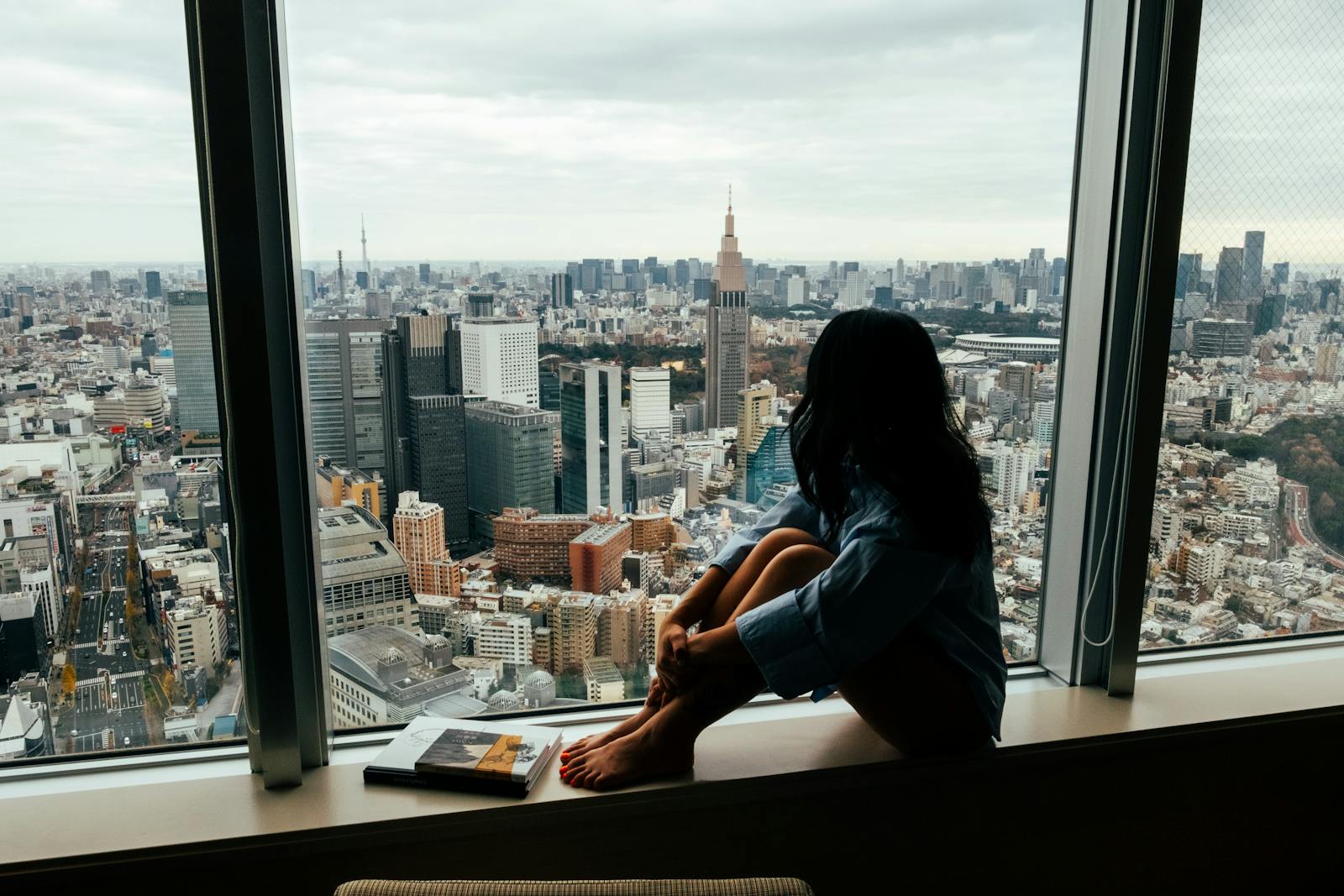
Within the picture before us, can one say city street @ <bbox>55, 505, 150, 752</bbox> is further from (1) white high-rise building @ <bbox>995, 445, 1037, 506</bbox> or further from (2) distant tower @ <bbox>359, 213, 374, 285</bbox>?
(1) white high-rise building @ <bbox>995, 445, 1037, 506</bbox>

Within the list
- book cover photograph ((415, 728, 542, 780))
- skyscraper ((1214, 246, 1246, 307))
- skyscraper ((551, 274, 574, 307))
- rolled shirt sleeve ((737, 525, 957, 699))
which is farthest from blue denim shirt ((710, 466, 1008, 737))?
skyscraper ((1214, 246, 1246, 307))

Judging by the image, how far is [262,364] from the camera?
1.42 metres

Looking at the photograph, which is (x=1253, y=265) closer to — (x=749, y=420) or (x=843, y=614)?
(x=749, y=420)

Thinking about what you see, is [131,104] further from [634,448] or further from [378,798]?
[378,798]

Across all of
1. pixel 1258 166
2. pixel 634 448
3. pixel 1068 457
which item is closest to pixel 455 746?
pixel 634 448

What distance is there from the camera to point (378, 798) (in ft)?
4.94

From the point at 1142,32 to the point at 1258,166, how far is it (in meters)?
0.46

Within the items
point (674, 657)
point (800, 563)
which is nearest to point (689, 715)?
point (674, 657)

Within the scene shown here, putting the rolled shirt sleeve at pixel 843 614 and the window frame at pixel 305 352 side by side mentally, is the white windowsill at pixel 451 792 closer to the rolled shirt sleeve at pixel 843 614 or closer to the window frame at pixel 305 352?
the window frame at pixel 305 352

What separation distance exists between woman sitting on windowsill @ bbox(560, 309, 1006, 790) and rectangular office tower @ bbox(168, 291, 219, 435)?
849mm

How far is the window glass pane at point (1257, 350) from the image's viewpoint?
74.9 inches

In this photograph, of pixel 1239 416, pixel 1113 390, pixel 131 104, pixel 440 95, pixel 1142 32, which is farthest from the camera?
pixel 1239 416

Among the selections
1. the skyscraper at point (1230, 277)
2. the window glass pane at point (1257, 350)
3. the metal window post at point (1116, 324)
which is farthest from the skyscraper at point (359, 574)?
the skyscraper at point (1230, 277)

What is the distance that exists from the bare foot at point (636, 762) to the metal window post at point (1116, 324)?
0.95 m
